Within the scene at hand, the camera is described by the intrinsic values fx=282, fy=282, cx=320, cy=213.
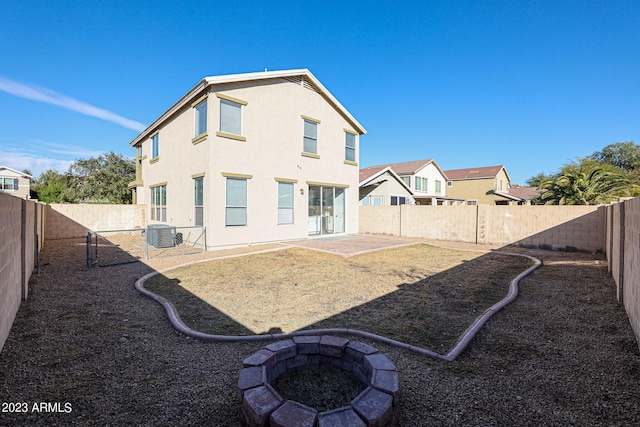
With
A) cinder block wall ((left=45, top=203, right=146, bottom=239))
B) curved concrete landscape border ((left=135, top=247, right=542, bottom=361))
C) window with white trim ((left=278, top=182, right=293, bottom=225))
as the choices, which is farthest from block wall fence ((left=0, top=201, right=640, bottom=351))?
window with white trim ((left=278, top=182, right=293, bottom=225))

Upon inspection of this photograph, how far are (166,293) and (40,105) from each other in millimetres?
24129

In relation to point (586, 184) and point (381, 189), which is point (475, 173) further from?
point (586, 184)

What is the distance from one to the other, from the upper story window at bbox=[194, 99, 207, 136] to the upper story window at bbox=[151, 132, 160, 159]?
486cm

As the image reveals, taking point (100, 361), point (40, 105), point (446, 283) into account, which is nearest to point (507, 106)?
point (446, 283)

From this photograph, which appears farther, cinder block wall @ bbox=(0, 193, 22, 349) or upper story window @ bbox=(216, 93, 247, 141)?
upper story window @ bbox=(216, 93, 247, 141)

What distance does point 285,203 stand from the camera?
1287 cm

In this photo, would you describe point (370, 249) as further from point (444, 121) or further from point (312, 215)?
point (444, 121)

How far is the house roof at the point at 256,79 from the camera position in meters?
10.5

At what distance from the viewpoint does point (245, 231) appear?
11508 mm

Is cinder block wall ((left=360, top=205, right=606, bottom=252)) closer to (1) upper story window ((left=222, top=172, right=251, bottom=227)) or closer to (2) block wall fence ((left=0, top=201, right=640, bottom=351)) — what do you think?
(2) block wall fence ((left=0, top=201, right=640, bottom=351))

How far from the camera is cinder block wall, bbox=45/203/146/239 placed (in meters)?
14.8

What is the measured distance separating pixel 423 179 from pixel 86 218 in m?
29.7

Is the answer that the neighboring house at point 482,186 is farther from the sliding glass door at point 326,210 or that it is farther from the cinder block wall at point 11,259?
the cinder block wall at point 11,259

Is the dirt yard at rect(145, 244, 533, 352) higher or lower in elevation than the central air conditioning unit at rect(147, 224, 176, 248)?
lower
